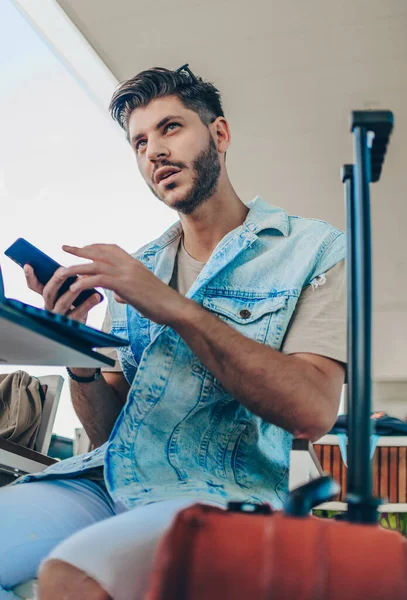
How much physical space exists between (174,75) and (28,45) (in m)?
2.57

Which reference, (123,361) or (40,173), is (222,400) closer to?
(123,361)

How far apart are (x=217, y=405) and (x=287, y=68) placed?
3399mm

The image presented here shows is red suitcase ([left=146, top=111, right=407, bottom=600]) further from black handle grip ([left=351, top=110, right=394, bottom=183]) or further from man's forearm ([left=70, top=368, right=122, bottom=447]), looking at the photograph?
man's forearm ([left=70, top=368, right=122, bottom=447])

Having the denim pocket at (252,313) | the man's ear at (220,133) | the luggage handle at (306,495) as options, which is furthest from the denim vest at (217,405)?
the luggage handle at (306,495)

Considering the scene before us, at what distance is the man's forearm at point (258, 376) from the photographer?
1.05 m

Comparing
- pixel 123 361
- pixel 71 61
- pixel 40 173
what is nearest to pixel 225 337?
pixel 123 361

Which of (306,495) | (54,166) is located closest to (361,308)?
(306,495)

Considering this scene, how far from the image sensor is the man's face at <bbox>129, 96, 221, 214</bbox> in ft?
4.86

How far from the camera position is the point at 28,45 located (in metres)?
3.77

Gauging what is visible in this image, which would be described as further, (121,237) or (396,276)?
(396,276)

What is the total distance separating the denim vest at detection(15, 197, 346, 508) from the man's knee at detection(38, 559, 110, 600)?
0.96 ft

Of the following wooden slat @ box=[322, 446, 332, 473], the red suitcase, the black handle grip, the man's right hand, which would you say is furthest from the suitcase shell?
wooden slat @ box=[322, 446, 332, 473]

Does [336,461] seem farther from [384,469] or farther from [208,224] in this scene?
[208,224]

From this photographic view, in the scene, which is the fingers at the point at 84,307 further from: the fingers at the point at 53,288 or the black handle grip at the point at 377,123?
the black handle grip at the point at 377,123
